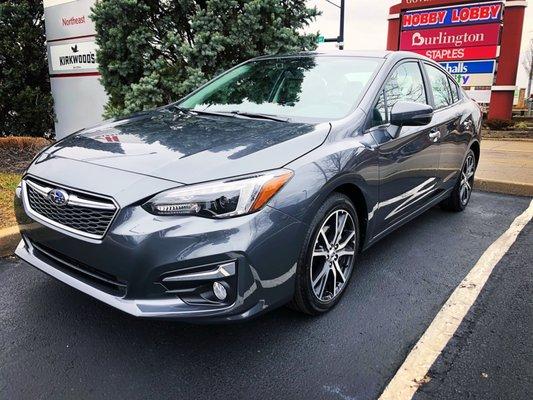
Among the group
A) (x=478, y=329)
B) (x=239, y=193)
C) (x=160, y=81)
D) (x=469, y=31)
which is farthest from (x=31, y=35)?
(x=469, y=31)

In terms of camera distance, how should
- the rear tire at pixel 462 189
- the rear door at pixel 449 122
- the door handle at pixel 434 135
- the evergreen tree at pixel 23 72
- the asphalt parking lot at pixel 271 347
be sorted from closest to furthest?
the asphalt parking lot at pixel 271 347, the door handle at pixel 434 135, the rear door at pixel 449 122, the rear tire at pixel 462 189, the evergreen tree at pixel 23 72

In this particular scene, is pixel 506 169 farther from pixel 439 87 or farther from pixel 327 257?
pixel 327 257

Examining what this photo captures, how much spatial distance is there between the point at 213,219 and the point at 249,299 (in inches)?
16.4

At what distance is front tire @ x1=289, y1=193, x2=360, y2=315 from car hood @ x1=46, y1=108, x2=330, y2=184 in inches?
15.7

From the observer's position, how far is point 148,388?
228 centimetres

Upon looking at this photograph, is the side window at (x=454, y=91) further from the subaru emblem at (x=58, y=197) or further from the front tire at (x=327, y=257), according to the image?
the subaru emblem at (x=58, y=197)

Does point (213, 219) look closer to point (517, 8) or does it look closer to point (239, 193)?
point (239, 193)

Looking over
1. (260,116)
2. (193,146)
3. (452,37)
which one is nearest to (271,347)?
(193,146)

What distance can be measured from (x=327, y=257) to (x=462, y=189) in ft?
9.27

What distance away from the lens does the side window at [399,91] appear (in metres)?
3.30

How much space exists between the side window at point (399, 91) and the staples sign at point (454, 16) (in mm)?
10071

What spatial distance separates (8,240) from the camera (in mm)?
3701

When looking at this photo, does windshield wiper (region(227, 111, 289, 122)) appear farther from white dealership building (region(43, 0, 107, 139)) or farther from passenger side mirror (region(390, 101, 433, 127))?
white dealership building (region(43, 0, 107, 139))

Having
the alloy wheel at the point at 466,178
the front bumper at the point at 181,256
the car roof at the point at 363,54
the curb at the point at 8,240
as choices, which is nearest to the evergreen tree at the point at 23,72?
the curb at the point at 8,240
